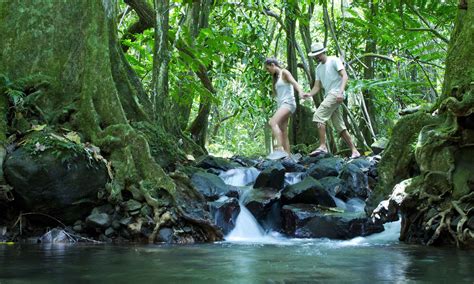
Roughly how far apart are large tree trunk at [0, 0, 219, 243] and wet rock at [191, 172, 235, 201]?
1095mm

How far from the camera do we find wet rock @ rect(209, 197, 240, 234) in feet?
27.2

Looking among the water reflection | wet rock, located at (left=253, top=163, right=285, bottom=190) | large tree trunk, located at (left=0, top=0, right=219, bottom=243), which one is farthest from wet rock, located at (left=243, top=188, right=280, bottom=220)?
the water reflection

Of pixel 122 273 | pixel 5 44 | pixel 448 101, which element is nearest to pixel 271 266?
pixel 122 273

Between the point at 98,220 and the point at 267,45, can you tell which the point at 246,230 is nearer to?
the point at 98,220

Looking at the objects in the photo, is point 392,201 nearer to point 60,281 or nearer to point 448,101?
point 448,101

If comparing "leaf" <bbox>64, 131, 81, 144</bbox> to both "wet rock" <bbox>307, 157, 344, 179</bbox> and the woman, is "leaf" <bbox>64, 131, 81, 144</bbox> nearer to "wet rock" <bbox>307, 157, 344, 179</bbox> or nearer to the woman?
"wet rock" <bbox>307, 157, 344, 179</bbox>

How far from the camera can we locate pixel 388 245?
6.77 m

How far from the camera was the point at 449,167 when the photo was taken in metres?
6.70

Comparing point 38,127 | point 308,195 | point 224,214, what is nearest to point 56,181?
point 38,127

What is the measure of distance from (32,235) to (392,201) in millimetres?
4437

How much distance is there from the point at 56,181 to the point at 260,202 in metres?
3.10

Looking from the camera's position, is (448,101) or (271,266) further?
(448,101)

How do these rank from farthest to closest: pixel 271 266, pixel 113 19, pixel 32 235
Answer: pixel 113 19
pixel 32 235
pixel 271 266

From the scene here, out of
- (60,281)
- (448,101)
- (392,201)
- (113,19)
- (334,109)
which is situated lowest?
(60,281)
